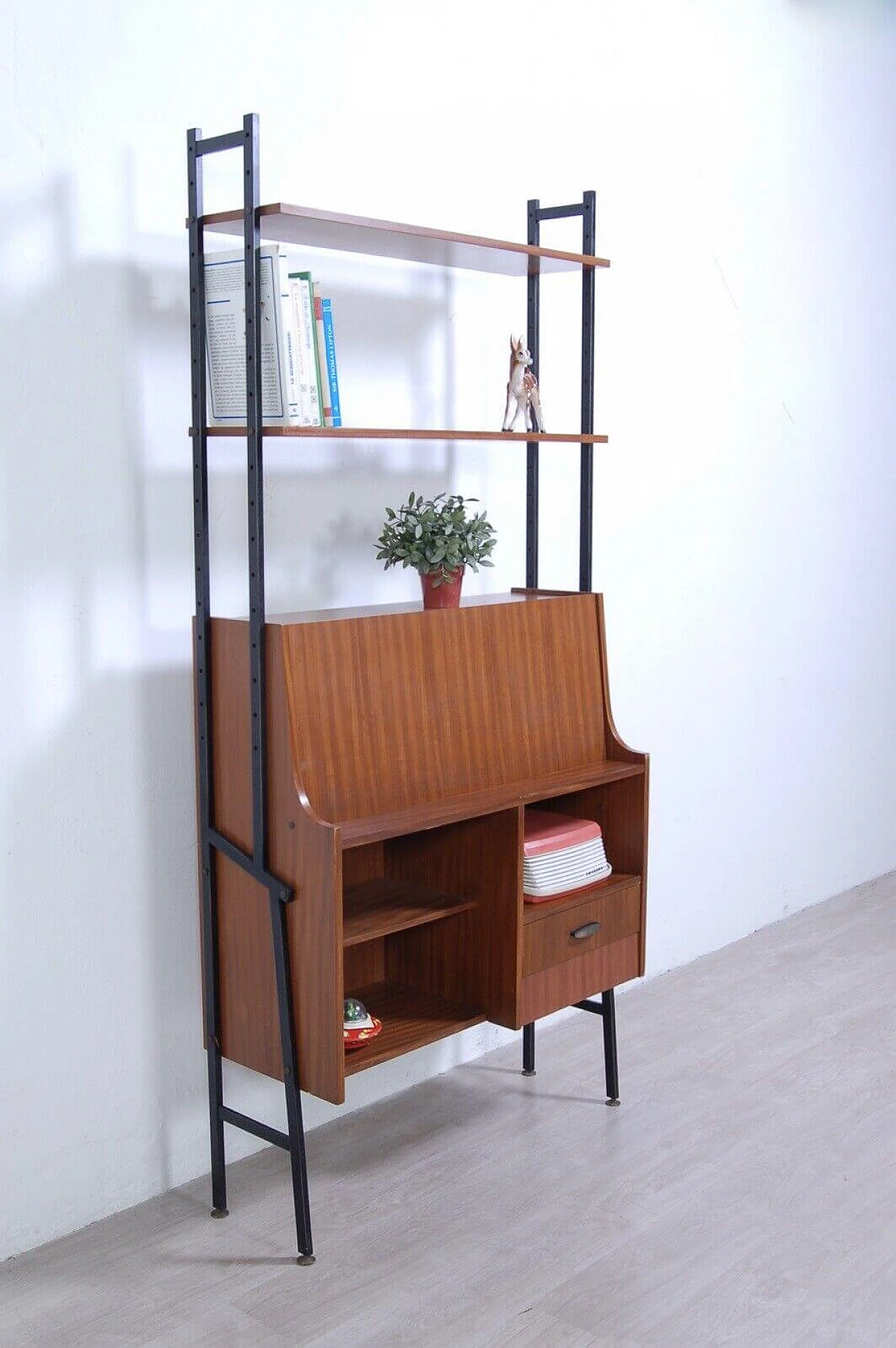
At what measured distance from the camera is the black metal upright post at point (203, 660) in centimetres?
245

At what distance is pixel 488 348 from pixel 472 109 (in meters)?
0.53

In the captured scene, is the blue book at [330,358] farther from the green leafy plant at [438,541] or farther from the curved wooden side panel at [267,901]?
the curved wooden side panel at [267,901]

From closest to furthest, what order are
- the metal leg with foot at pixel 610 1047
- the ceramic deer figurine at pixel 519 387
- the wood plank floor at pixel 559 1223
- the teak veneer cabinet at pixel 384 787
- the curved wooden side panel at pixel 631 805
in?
the wood plank floor at pixel 559 1223, the teak veneer cabinet at pixel 384 787, the ceramic deer figurine at pixel 519 387, the curved wooden side panel at pixel 631 805, the metal leg with foot at pixel 610 1047

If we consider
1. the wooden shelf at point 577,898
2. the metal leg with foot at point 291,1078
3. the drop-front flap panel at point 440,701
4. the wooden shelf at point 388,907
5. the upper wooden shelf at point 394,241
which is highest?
the upper wooden shelf at point 394,241

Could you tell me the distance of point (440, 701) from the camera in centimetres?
271

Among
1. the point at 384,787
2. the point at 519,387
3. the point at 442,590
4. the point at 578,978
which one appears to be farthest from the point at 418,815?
the point at 519,387

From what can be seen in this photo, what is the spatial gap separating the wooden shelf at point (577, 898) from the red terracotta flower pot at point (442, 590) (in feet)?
2.06

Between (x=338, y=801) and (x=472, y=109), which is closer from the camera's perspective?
A: (x=338, y=801)

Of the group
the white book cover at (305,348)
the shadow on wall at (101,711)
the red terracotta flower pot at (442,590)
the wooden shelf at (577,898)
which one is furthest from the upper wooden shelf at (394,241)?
the wooden shelf at (577,898)

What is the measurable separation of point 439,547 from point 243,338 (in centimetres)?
56

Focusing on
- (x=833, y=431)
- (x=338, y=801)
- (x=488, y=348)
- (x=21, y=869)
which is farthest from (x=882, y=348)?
(x=21, y=869)

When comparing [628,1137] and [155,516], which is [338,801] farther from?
[628,1137]

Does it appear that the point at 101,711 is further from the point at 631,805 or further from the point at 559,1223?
the point at 559,1223

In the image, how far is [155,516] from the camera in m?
2.65
